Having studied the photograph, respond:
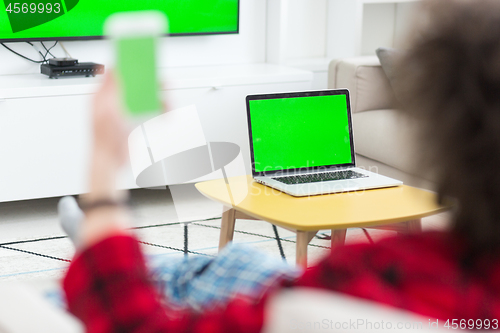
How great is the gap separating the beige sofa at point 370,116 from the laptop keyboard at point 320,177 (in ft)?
2.00

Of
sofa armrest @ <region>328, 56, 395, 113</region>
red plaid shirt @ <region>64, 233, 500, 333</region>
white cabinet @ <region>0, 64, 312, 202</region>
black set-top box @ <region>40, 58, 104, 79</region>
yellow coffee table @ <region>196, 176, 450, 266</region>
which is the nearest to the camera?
red plaid shirt @ <region>64, 233, 500, 333</region>

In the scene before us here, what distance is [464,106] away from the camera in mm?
585

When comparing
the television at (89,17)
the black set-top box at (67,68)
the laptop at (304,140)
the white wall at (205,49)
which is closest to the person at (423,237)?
the laptop at (304,140)

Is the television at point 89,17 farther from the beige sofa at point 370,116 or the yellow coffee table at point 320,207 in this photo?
the yellow coffee table at point 320,207

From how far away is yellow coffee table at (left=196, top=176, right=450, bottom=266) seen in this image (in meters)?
1.66

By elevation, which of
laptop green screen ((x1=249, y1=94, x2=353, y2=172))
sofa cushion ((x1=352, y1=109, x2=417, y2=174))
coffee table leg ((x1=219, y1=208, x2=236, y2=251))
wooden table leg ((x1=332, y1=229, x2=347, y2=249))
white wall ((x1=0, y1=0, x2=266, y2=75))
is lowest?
wooden table leg ((x1=332, y1=229, x2=347, y2=249))

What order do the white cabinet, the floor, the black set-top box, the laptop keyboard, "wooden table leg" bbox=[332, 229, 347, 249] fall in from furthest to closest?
the black set-top box < the white cabinet < the floor < "wooden table leg" bbox=[332, 229, 347, 249] < the laptop keyboard

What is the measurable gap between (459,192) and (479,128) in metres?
0.07

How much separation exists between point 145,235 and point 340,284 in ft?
7.37

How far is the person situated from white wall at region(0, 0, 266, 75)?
279 cm

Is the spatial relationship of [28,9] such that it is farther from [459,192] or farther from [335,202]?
[459,192]

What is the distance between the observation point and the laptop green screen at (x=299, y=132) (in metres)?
2.13

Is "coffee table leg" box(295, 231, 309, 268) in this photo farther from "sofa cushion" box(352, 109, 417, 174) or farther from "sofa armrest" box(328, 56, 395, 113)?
"sofa armrest" box(328, 56, 395, 113)

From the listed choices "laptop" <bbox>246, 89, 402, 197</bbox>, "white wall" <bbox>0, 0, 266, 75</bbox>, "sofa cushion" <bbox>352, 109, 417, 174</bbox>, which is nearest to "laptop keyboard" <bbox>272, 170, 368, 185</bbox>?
"laptop" <bbox>246, 89, 402, 197</bbox>
